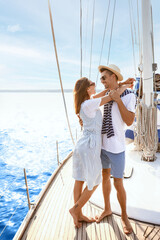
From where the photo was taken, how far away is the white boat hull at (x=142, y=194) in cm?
184

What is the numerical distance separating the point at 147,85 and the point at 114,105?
3.83 ft

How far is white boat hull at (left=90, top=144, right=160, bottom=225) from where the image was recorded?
1.84 m

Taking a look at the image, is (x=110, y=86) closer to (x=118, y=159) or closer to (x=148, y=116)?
(x=118, y=159)

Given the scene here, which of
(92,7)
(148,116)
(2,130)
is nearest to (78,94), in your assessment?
(148,116)

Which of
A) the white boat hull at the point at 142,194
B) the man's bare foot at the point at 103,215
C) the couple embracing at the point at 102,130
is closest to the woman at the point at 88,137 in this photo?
the couple embracing at the point at 102,130

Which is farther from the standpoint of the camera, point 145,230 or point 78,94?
point 145,230

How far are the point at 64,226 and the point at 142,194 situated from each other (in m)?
0.83

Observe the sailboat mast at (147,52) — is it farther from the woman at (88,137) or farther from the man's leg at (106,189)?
the man's leg at (106,189)

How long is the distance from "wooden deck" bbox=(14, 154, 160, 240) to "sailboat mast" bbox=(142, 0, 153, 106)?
1490mm

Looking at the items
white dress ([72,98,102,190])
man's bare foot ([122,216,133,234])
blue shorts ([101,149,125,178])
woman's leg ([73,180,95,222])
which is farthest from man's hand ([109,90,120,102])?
man's bare foot ([122,216,133,234])

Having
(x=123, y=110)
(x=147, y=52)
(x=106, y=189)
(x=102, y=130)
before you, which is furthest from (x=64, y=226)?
(x=147, y=52)

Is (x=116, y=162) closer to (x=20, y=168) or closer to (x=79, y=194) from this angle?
(x=79, y=194)

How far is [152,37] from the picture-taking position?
2.51m

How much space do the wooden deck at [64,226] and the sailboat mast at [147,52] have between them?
4.89 feet
